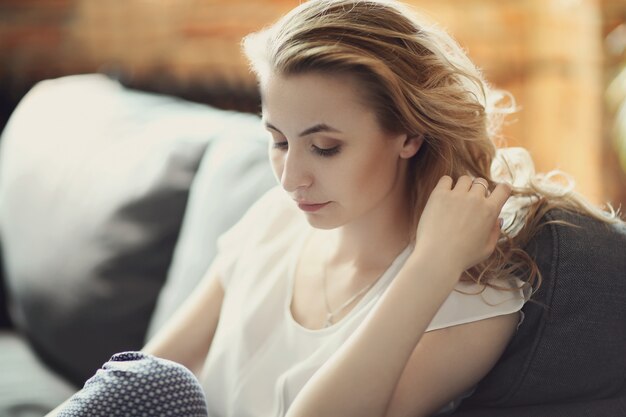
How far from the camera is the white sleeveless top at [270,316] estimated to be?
128cm

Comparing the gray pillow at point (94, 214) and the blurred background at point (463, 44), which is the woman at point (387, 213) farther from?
the blurred background at point (463, 44)

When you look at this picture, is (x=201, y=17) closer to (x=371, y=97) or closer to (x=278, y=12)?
(x=278, y=12)

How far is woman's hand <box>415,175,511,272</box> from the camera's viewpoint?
4.04 feet

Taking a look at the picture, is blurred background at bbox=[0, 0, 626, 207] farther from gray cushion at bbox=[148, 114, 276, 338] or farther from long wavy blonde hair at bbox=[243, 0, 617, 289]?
long wavy blonde hair at bbox=[243, 0, 617, 289]

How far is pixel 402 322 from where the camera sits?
47.5 inches

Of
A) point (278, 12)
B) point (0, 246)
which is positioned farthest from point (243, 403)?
point (278, 12)

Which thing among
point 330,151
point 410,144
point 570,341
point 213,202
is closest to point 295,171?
point 330,151

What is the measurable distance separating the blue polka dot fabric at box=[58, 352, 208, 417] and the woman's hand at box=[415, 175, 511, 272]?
36cm

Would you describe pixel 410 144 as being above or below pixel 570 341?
above

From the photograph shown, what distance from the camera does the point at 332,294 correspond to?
4.82ft

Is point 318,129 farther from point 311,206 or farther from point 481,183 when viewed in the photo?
point 481,183

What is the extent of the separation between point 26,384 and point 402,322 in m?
1.17

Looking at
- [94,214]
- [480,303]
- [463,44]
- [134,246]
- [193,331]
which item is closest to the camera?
[480,303]

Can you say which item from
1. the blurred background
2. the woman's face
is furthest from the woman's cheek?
the blurred background
